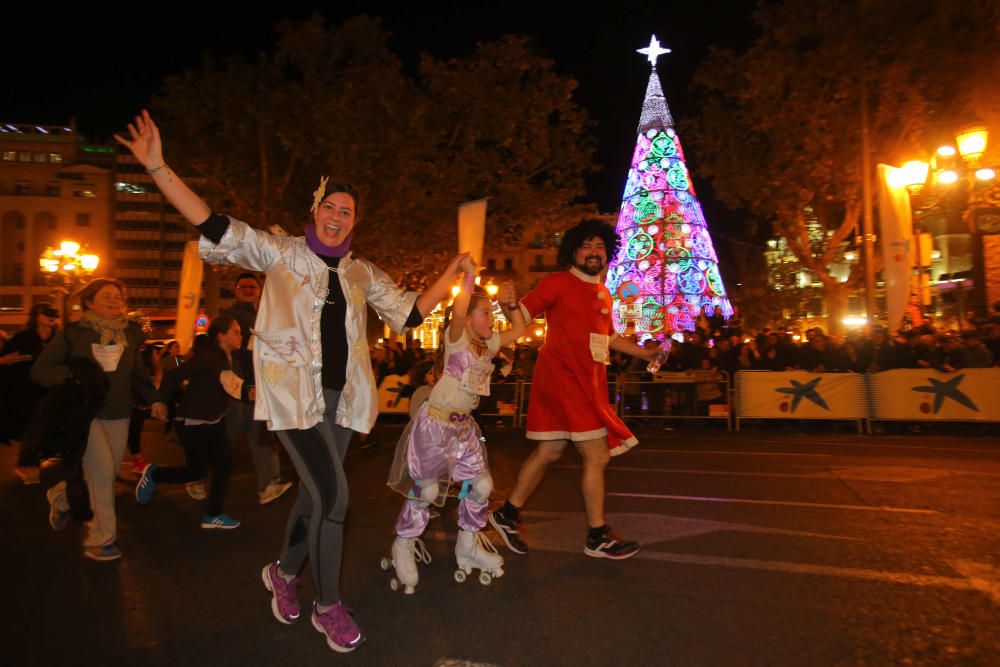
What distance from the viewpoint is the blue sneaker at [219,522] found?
18.8 feet

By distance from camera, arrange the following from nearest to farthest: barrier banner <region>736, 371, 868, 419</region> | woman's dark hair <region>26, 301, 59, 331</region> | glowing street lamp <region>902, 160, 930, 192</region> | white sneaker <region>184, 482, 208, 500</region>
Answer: white sneaker <region>184, 482, 208, 500</region> → woman's dark hair <region>26, 301, 59, 331</region> → barrier banner <region>736, 371, 868, 419</region> → glowing street lamp <region>902, 160, 930, 192</region>

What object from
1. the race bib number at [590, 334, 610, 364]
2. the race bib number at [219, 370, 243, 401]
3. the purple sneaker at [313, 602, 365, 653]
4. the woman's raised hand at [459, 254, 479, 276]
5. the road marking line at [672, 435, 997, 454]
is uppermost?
the woman's raised hand at [459, 254, 479, 276]

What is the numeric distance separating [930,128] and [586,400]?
16.8 m

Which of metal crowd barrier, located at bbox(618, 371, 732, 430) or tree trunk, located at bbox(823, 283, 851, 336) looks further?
tree trunk, located at bbox(823, 283, 851, 336)

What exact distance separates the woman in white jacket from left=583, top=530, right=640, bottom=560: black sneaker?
68.8 inches

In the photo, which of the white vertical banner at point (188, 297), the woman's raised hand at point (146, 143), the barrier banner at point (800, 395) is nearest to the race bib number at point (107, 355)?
the woman's raised hand at point (146, 143)

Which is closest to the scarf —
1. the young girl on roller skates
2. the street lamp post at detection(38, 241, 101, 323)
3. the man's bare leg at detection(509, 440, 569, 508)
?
the young girl on roller skates

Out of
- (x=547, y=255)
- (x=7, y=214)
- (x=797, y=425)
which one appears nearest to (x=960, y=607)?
(x=797, y=425)

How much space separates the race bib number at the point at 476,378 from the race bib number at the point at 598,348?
2.44ft

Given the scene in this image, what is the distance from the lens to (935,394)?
38.2ft

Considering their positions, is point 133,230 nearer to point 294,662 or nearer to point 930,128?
point 930,128

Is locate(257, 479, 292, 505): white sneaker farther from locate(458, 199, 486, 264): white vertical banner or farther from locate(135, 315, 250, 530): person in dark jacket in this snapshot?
locate(458, 199, 486, 264): white vertical banner

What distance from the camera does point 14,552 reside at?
5.14m

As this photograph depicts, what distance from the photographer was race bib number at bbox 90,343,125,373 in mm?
5051
